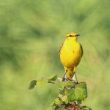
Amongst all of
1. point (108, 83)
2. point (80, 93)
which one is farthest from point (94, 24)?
point (80, 93)

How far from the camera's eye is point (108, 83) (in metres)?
3.86

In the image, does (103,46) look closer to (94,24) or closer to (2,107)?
(94,24)

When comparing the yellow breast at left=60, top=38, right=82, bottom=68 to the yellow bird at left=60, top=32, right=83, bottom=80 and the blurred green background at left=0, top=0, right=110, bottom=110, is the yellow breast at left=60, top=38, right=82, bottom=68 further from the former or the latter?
the blurred green background at left=0, top=0, right=110, bottom=110

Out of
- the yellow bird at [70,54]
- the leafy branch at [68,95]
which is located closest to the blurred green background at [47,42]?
the yellow bird at [70,54]

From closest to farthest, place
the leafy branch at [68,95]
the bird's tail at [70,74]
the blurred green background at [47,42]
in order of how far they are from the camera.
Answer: the leafy branch at [68,95]
the bird's tail at [70,74]
the blurred green background at [47,42]

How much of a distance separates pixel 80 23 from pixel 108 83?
2.70 ft

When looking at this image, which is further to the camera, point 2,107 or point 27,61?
point 27,61

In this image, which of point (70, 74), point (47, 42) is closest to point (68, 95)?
point (70, 74)

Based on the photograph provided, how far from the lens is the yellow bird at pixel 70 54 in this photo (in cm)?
94

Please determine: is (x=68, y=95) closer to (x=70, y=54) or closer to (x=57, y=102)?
(x=57, y=102)

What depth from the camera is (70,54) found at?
97 cm

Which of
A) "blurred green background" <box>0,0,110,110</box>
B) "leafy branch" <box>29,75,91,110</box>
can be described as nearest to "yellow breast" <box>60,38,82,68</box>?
"leafy branch" <box>29,75,91,110</box>

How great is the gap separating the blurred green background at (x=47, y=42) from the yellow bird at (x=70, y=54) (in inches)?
110

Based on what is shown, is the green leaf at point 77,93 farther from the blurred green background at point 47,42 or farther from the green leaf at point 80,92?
the blurred green background at point 47,42
